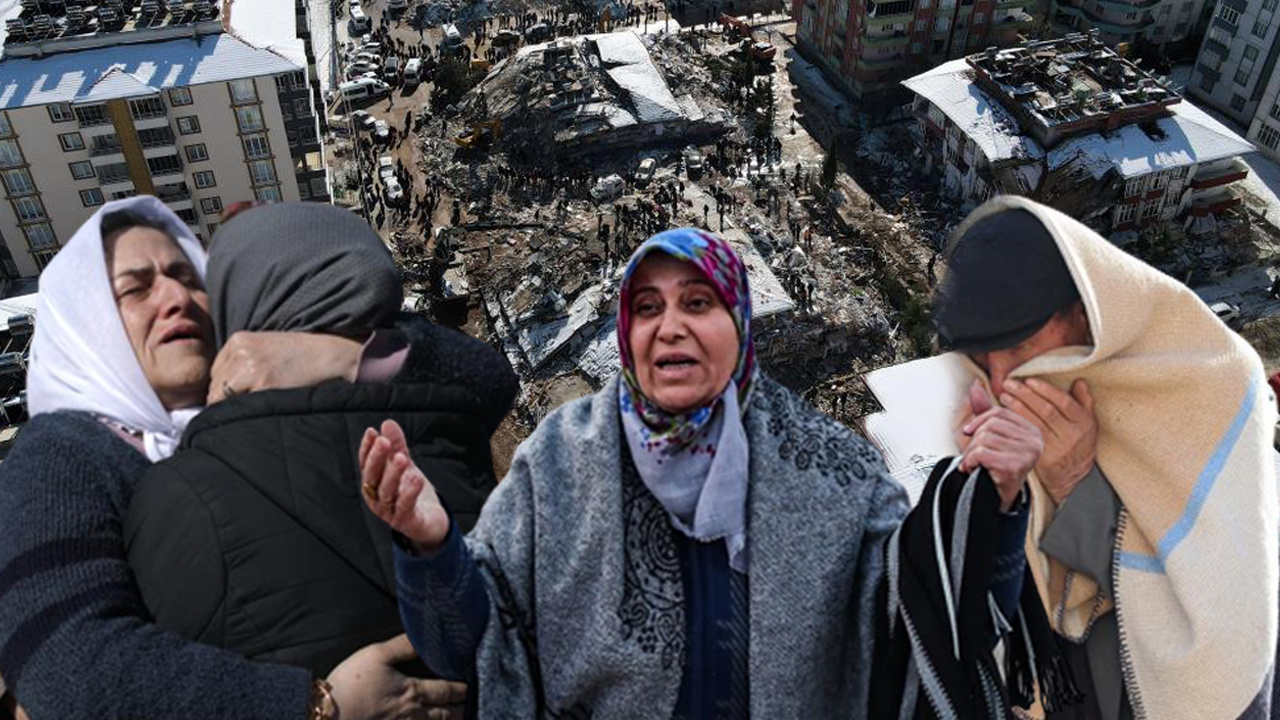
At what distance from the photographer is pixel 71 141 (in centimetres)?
2198

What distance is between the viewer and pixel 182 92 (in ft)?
71.5

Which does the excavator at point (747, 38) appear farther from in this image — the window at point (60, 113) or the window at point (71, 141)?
the window at point (60, 113)

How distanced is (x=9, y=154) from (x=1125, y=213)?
27.0m

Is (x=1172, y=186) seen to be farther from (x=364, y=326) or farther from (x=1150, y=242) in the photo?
(x=364, y=326)

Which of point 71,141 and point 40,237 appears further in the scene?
point 40,237

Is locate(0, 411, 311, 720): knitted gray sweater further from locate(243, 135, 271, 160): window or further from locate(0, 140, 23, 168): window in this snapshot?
locate(0, 140, 23, 168): window

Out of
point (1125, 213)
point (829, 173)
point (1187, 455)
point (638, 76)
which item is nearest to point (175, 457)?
point (1187, 455)

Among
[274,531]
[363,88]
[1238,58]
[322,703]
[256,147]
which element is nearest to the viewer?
[322,703]

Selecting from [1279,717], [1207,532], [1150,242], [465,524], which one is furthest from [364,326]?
[1150,242]

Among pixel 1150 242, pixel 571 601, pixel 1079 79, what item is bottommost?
pixel 1150 242

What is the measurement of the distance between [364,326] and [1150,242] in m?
26.3

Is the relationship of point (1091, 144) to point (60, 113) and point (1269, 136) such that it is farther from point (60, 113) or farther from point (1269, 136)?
point (60, 113)

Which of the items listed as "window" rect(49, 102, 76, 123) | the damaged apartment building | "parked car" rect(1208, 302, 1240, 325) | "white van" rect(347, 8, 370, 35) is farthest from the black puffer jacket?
"white van" rect(347, 8, 370, 35)

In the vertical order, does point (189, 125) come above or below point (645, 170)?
above
